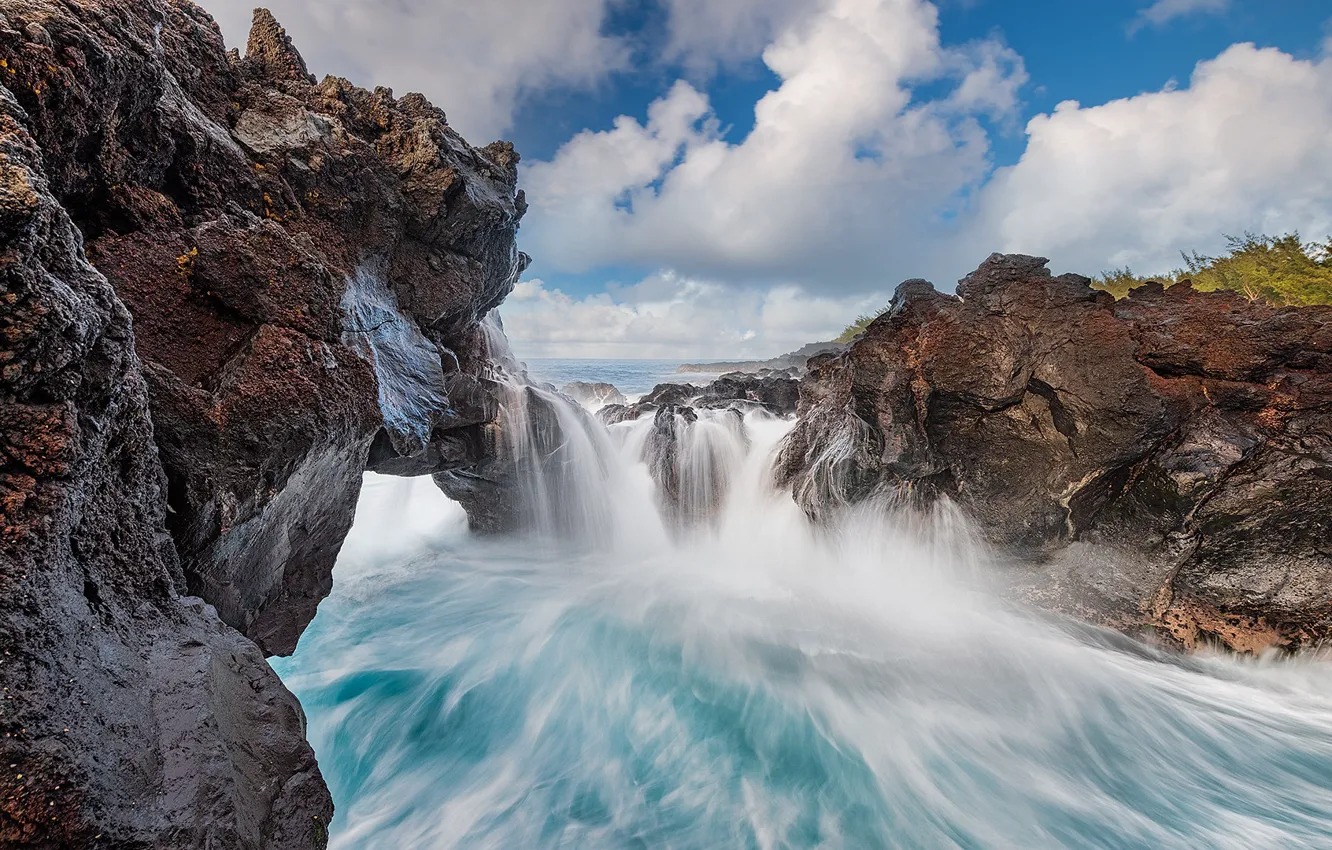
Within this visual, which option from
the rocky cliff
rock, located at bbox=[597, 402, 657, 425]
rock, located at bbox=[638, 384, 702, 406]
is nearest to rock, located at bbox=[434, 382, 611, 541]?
rock, located at bbox=[597, 402, 657, 425]

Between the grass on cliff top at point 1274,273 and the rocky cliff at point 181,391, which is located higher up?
the grass on cliff top at point 1274,273

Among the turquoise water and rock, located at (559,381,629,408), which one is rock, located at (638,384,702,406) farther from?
rock, located at (559,381,629,408)

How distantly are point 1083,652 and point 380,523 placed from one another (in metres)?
13.7

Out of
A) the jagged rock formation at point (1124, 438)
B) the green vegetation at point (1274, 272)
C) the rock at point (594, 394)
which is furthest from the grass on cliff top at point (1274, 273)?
the rock at point (594, 394)

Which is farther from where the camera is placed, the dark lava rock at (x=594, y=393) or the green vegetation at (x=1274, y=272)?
the dark lava rock at (x=594, y=393)

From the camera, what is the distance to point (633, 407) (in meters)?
15.2

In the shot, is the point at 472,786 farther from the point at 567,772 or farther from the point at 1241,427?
the point at 1241,427

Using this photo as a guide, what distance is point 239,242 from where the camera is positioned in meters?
3.61

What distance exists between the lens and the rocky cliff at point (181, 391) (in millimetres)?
1852

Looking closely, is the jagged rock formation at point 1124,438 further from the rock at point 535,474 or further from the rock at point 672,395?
the rock at point 672,395

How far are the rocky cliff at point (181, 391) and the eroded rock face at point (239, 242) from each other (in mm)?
16

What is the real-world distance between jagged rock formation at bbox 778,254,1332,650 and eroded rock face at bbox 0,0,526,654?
6167 mm

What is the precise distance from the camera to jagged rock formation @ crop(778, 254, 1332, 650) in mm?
5250

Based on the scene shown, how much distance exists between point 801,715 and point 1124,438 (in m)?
4.81
